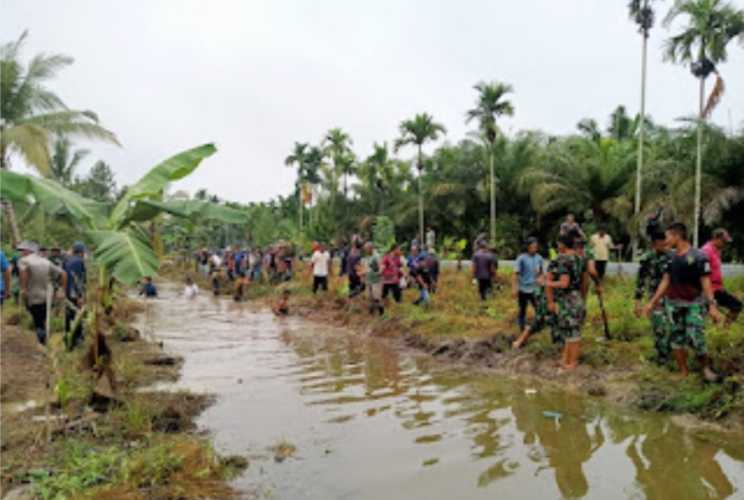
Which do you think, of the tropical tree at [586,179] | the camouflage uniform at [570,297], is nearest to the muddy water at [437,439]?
A: the camouflage uniform at [570,297]

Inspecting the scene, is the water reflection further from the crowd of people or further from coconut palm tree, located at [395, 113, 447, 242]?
coconut palm tree, located at [395, 113, 447, 242]

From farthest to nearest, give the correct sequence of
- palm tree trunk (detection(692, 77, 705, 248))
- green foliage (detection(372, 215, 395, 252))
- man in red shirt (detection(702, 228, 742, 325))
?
green foliage (detection(372, 215, 395, 252)) < palm tree trunk (detection(692, 77, 705, 248)) < man in red shirt (detection(702, 228, 742, 325))

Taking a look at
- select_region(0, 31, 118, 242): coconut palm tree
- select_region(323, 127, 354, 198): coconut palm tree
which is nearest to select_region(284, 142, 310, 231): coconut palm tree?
select_region(323, 127, 354, 198): coconut palm tree

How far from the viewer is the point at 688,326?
22.3 ft

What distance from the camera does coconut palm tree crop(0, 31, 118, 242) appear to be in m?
15.8

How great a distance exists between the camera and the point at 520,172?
2877 centimetres

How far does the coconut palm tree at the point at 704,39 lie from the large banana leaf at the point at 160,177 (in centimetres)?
1317

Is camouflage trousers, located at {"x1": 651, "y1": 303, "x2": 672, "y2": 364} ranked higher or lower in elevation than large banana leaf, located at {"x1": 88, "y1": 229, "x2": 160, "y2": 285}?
lower

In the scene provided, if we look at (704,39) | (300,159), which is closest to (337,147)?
(300,159)

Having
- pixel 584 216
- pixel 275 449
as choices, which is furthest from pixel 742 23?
pixel 275 449

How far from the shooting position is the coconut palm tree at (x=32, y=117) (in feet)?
51.8

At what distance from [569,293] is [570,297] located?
5 cm

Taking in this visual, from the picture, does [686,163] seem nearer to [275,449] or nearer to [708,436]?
[708,436]

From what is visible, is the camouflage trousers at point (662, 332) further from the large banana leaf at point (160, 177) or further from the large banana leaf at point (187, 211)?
the large banana leaf at point (160, 177)
